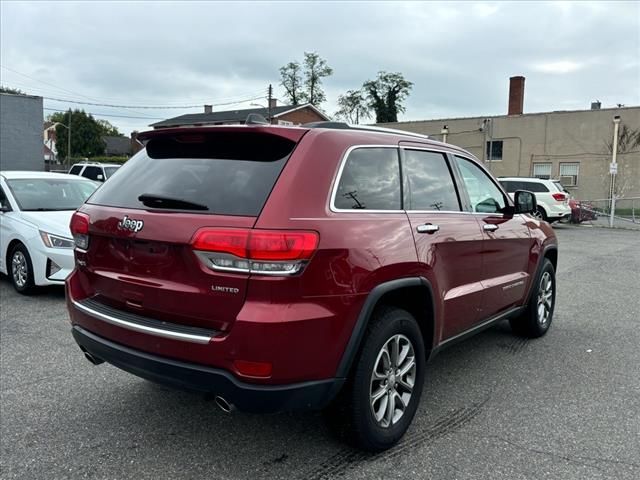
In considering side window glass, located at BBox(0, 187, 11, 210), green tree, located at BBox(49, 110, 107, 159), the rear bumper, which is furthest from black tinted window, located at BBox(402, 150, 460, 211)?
green tree, located at BBox(49, 110, 107, 159)

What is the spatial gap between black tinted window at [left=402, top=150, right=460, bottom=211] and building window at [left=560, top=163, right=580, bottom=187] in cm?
2878

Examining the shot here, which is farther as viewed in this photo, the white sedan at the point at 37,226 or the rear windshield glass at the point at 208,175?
the white sedan at the point at 37,226

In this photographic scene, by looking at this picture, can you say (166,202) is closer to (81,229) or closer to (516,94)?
(81,229)

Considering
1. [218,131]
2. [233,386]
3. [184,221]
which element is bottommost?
[233,386]

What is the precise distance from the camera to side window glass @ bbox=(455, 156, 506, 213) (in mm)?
4164

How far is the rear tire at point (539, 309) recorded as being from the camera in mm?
5207

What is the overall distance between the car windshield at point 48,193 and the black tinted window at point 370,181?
571cm

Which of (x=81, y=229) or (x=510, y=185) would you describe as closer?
(x=81, y=229)

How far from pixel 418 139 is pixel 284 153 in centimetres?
129

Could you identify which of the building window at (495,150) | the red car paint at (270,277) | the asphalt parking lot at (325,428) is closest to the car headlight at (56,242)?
the asphalt parking lot at (325,428)

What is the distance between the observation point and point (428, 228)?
3.36 metres

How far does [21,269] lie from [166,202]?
496cm

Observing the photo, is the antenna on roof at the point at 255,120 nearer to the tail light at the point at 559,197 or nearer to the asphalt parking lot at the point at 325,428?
the asphalt parking lot at the point at 325,428

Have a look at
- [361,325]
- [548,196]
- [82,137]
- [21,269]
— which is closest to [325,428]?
[361,325]
